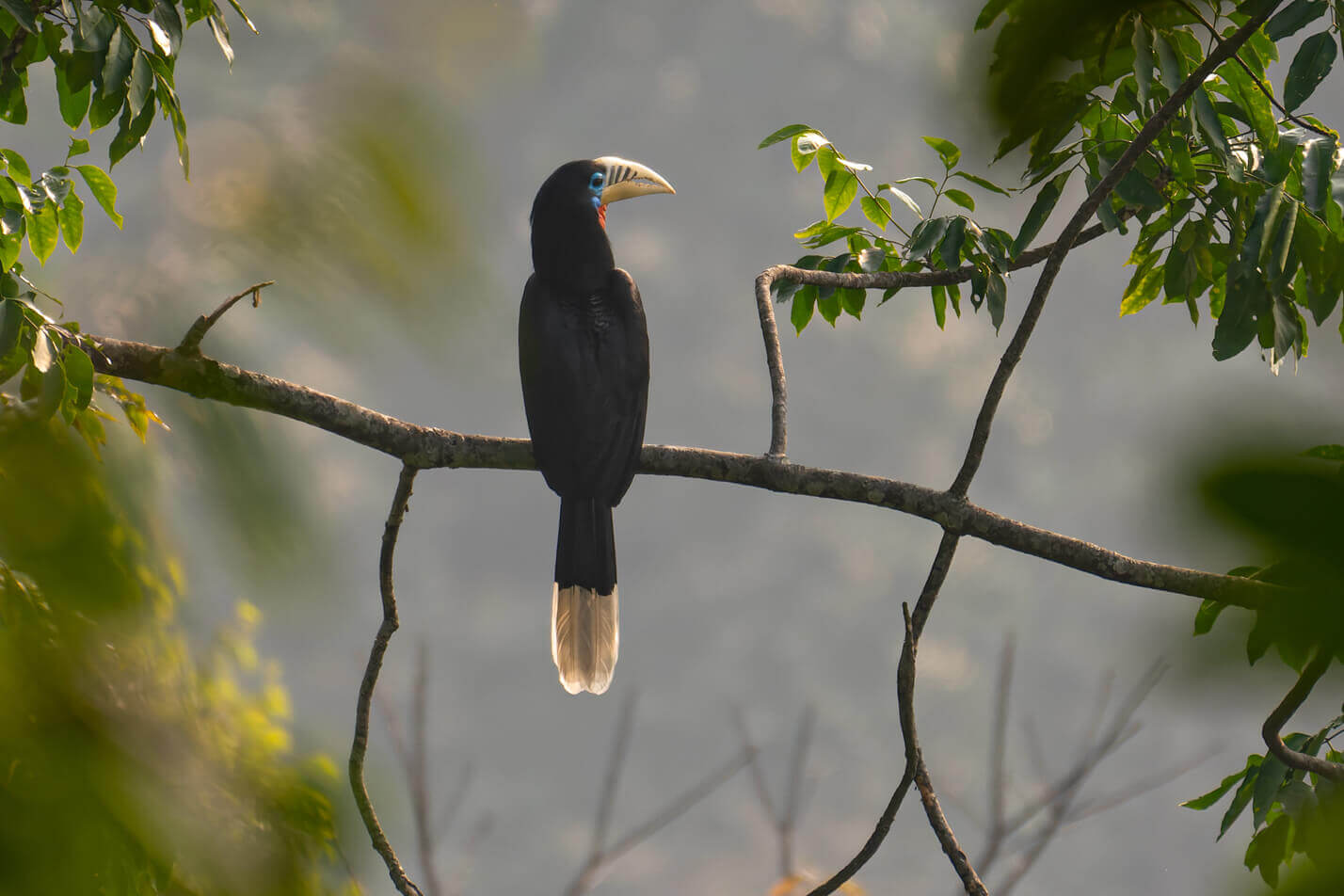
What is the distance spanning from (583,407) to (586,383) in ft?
0.29

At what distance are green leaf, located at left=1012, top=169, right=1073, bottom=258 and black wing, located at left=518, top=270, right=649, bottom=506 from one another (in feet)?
4.19

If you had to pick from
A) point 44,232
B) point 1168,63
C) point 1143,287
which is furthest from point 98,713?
point 1143,287

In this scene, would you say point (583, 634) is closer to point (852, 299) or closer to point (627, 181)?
point (852, 299)

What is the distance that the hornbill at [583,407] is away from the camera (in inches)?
125

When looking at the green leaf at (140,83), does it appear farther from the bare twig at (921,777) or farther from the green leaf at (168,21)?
the bare twig at (921,777)

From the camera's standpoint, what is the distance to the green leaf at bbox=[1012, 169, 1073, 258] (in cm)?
205

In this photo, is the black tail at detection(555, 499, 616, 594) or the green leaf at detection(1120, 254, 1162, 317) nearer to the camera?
the green leaf at detection(1120, 254, 1162, 317)

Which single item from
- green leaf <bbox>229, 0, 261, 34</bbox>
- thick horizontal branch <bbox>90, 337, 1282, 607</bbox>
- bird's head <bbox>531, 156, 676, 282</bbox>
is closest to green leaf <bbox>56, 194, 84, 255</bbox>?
thick horizontal branch <bbox>90, 337, 1282, 607</bbox>

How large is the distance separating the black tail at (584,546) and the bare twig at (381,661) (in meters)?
0.89

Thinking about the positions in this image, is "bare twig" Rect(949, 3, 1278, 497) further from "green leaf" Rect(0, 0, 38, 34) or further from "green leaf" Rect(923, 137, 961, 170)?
"green leaf" Rect(0, 0, 38, 34)

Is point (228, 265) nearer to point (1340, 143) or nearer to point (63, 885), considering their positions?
point (63, 885)

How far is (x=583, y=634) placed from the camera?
3258 mm

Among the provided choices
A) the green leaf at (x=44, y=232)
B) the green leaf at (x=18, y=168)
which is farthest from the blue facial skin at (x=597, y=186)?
the green leaf at (x=44, y=232)

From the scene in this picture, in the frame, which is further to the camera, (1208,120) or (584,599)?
(584,599)
